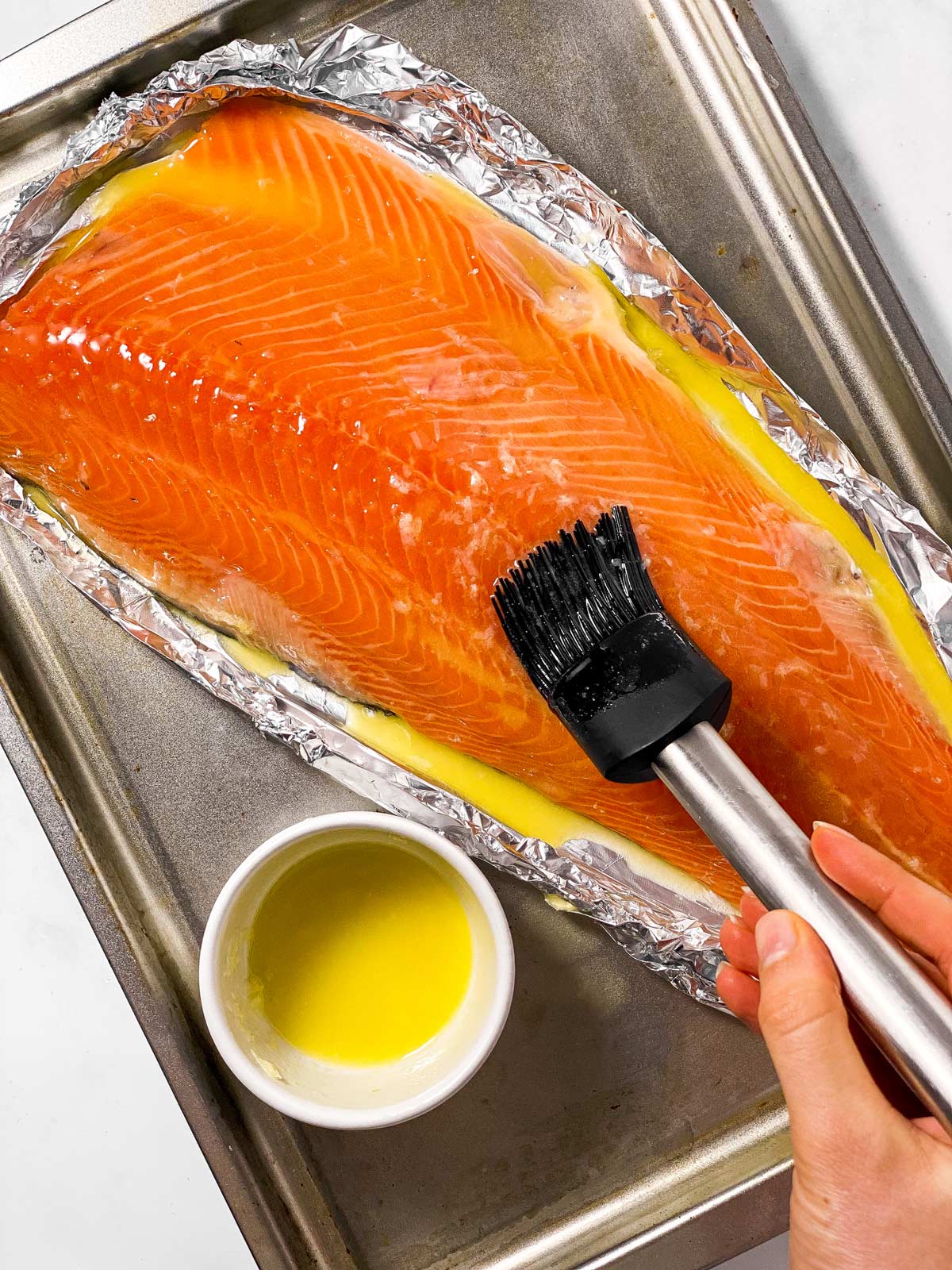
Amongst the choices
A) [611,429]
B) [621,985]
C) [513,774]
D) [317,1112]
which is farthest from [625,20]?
[317,1112]

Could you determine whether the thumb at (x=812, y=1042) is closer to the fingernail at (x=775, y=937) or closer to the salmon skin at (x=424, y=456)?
the fingernail at (x=775, y=937)

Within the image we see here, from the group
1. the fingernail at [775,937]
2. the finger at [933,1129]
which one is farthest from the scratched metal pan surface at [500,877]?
the fingernail at [775,937]

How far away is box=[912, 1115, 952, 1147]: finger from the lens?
972 mm

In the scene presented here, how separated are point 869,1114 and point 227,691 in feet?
3.29

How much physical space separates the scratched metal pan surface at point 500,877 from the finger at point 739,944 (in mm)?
244

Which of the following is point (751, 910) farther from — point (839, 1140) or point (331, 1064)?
point (331, 1064)

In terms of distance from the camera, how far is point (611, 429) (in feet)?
4.18

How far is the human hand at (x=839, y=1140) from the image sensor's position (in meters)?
0.94

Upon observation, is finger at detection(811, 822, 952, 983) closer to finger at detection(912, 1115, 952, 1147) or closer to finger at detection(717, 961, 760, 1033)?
finger at detection(912, 1115, 952, 1147)

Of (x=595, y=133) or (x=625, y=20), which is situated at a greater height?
(x=625, y=20)

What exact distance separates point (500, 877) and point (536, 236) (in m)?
0.98

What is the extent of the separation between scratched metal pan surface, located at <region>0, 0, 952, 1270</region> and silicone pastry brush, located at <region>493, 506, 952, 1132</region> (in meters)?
0.46

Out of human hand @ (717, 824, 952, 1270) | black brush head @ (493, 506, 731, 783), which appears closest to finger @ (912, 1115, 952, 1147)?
human hand @ (717, 824, 952, 1270)

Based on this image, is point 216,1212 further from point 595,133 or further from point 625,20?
point 625,20
